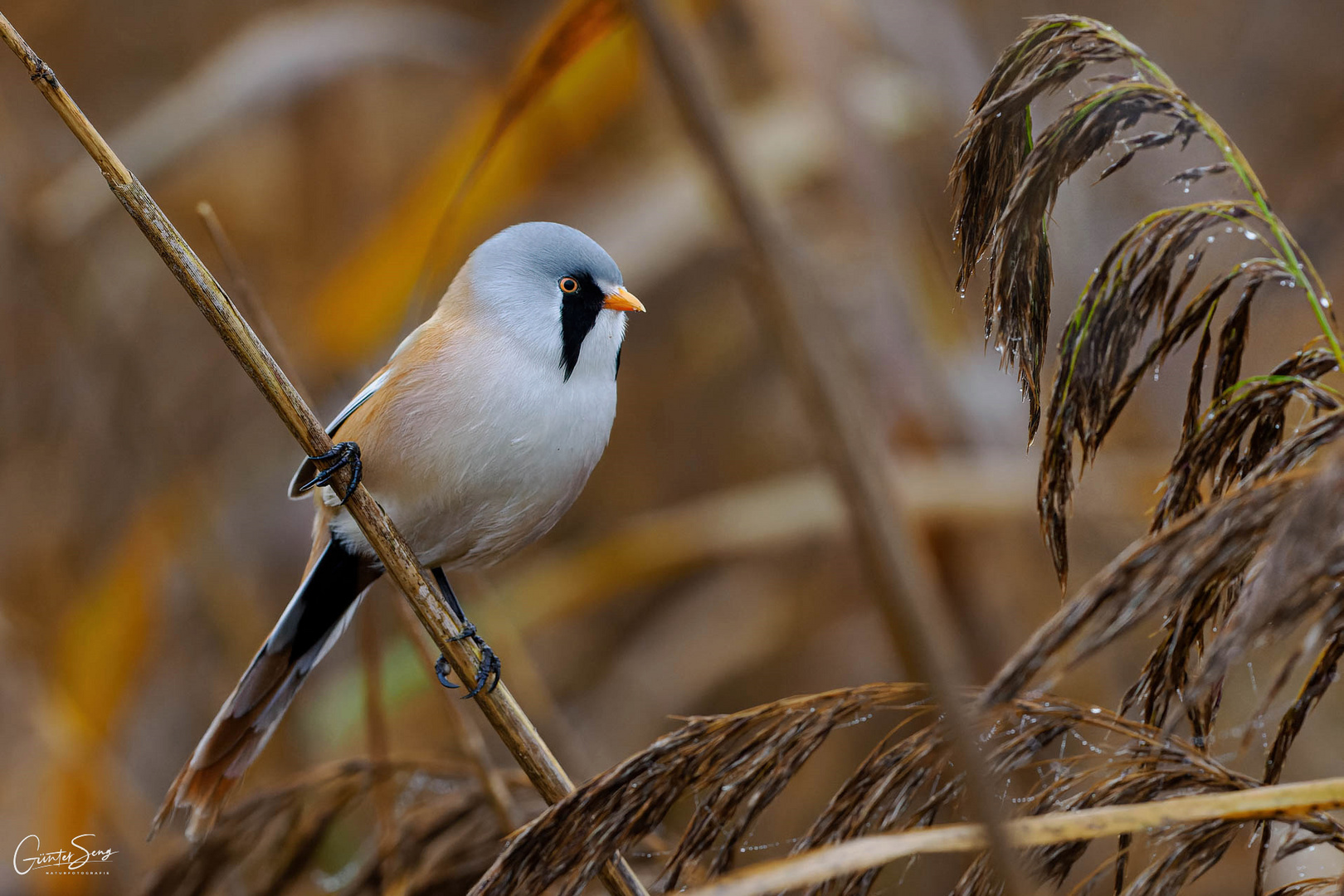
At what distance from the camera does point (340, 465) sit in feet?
3.82

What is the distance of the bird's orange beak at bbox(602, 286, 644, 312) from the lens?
3.81ft

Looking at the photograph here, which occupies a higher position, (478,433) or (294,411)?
(294,411)

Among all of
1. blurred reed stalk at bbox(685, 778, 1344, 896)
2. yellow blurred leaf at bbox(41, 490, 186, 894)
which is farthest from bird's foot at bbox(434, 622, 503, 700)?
yellow blurred leaf at bbox(41, 490, 186, 894)

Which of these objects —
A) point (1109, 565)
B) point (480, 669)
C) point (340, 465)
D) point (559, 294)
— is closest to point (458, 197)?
point (559, 294)

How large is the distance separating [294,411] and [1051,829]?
776mm

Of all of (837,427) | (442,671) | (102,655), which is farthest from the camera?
(102,655)

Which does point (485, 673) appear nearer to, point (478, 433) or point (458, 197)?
point (478, 433)

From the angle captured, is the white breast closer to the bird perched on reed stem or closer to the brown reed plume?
the bird perched on reed stem

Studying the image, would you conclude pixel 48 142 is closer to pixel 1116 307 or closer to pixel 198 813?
pixel 198 813

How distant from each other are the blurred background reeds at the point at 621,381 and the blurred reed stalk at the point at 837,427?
43 centimetres

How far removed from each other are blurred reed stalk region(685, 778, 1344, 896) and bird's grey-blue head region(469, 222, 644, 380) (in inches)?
24.0

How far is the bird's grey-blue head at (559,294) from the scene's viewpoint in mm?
1180

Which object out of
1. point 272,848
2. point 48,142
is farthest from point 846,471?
point 48,142

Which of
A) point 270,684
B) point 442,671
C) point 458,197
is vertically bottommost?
point 442,671
